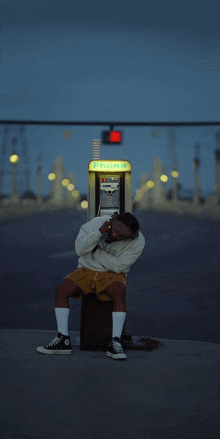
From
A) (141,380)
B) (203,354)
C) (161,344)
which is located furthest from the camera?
(161,344)

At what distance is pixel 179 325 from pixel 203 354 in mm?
2999

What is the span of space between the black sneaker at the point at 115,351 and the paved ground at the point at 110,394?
7 centimetres

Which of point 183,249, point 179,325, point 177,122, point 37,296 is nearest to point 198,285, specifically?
point 37,296

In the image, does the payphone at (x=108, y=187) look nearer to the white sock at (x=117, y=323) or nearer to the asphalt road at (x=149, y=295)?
the white sock at (x=117, y=323)

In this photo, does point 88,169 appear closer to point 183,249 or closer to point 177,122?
point 177,122

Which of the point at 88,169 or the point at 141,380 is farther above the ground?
the point at 88,169

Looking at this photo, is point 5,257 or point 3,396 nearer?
point 3,396

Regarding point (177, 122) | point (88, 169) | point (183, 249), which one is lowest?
point (183, 249)

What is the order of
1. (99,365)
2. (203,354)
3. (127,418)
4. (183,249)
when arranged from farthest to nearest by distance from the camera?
(183,249)
(203,354)
(99,365)
(127,418)

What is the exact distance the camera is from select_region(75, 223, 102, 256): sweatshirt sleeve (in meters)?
7.47

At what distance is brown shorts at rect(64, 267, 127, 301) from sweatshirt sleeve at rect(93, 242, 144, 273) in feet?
0.27

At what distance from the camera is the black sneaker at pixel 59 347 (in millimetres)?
7441

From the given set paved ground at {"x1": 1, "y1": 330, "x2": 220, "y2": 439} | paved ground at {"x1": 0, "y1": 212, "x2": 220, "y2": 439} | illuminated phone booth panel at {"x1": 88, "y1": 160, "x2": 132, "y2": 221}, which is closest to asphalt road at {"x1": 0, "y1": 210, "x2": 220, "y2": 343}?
paved ground at {"x1": 0, "y1": 212, "x2": 220, "y2": 439}

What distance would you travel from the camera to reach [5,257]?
26.1 meters
